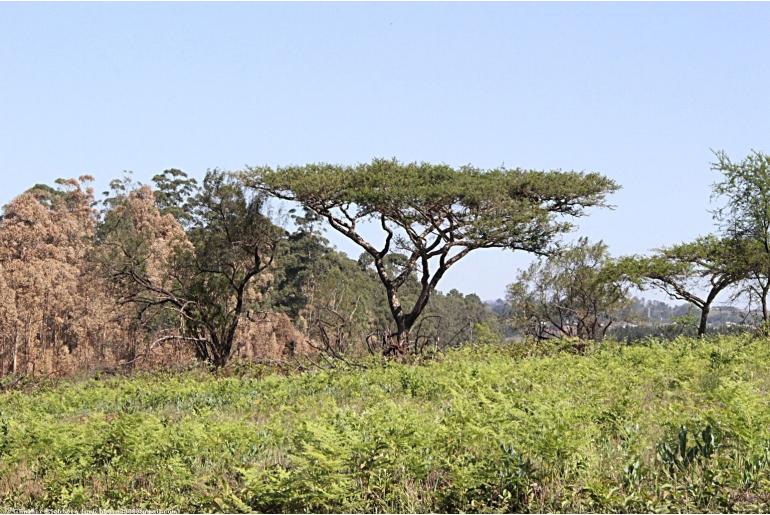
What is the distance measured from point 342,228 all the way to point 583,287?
46.1ft

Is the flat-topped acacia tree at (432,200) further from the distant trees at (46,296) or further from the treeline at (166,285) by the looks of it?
the distant trees at (46,296)

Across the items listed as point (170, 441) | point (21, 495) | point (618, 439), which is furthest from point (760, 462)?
point (21, 495)

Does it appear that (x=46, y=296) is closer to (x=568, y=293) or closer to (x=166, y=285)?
(x=166, y=285)

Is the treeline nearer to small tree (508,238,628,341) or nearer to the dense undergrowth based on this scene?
small tree (508,238,628,341)

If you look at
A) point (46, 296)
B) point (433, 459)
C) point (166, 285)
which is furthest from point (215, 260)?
point (433, 459)

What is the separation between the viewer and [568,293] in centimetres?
3900

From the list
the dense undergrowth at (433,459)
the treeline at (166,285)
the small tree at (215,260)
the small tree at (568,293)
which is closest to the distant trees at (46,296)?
the treeline at (166,285)

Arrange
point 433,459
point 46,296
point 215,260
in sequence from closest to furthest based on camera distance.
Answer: point 433,459
point 215,260
point 46,296

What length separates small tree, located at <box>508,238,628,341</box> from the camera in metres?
37.8

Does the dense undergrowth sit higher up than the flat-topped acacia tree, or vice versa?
the flat-topped acacia tree

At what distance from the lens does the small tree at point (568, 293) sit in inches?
1487

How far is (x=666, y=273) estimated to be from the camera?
32.6m

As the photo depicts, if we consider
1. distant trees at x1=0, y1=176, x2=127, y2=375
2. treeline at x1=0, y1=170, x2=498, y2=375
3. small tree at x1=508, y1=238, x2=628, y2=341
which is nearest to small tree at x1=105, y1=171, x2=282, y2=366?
treeline at x1=0, y1=170, x2=498, y2=375

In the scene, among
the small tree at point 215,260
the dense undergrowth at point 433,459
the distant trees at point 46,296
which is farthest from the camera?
the distant trees at point 46,296
